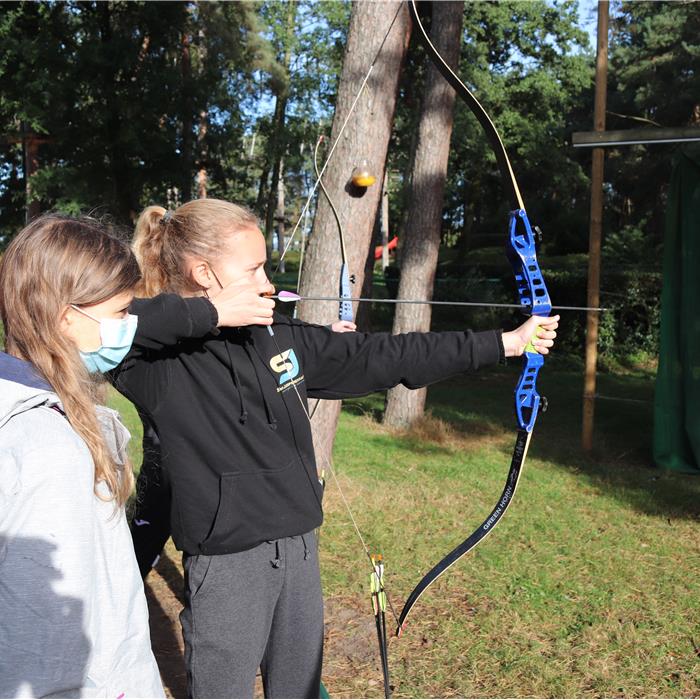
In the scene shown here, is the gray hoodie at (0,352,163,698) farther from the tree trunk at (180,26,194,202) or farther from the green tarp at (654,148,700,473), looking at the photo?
the tree trunk at (180,26,194,202)

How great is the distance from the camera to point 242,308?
1.57m

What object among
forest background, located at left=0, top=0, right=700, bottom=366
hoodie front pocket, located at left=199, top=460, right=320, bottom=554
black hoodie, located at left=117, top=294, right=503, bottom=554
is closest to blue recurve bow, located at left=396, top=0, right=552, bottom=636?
black hoodie, located at left=117, top=294, right=503, bottom=554

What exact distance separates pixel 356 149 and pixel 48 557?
9.29 ft

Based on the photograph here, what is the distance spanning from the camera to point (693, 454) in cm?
500

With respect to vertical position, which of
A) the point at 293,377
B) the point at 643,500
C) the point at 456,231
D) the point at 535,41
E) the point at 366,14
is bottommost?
the point at 643,500

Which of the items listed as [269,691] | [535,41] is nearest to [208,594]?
[269,691]

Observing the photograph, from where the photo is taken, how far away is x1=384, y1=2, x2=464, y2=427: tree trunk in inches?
241

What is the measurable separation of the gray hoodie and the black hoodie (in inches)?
18.2

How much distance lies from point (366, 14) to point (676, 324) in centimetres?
291

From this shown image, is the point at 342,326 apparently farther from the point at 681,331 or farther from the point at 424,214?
the point at 424,214

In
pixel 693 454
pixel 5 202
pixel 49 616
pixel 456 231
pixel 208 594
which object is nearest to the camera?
pixel 49 616

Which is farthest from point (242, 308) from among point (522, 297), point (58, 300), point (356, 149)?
point (356, 149)

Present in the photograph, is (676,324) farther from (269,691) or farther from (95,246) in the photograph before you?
(95,246)

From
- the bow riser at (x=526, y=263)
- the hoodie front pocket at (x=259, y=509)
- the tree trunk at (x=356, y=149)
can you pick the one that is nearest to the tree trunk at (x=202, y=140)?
the tree trunk at (x=356, y=149)
